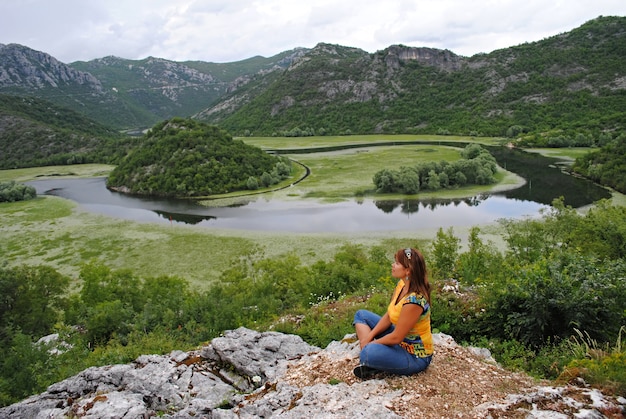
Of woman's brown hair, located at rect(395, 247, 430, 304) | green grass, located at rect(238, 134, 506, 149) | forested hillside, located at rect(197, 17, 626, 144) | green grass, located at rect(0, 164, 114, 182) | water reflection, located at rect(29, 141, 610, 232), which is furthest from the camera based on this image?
forested hillside, located at rect(197, 17, 626, 144)

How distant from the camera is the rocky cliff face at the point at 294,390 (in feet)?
18.0

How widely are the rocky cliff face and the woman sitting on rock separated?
24cm

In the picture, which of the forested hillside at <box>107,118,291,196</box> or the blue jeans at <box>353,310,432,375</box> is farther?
the forested hillside at <box>107,118,291,196</box>

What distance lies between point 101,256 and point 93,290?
1530 cm

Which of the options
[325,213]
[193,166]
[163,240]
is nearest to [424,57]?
[193,166]

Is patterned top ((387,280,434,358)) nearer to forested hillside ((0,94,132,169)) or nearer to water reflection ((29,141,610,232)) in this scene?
water reflection ((29,141,610,232))

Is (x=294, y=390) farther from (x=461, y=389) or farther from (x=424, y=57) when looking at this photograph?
(x=424, y=57)

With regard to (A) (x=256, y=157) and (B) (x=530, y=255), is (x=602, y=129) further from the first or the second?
(B) (x=530, y=255)

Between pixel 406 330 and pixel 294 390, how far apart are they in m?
2.16

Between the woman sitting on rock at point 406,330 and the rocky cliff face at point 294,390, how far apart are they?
0.24 meters

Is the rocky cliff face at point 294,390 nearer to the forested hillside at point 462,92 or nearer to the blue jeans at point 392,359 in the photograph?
the blue jeans at point 392,359

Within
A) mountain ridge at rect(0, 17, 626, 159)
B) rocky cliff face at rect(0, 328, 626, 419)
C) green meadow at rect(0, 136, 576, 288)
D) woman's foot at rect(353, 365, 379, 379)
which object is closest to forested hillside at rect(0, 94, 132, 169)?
green meadow at rect(0, 136, 576, 288)

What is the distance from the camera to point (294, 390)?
6.50m

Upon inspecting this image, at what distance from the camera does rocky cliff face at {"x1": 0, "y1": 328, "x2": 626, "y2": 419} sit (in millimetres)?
5500
